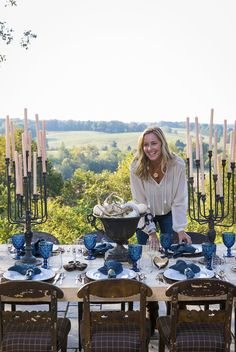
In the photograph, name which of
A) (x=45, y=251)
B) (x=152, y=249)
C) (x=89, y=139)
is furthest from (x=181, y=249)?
(x=89, y=139)

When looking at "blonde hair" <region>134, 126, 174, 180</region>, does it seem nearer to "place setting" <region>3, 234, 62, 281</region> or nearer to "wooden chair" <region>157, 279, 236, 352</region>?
"place setting" <region>3, 234, 62, 281</region>

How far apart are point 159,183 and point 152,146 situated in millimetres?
320

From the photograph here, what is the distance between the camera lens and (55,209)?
584 centimetres

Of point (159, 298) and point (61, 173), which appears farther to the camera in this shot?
point (61, 173)

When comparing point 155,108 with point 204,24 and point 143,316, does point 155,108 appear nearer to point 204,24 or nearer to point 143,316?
point 204,24

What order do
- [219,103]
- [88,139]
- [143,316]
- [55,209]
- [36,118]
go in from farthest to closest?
1. [88,139]
2. [219,103]
3. [55,209]
4. [36,118]
5. [143,316]

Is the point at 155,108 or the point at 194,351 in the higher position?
the point at 155,108

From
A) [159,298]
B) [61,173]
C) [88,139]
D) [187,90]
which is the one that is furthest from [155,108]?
[159,298]

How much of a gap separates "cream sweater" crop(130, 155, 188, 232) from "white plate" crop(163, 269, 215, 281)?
0.83 metres

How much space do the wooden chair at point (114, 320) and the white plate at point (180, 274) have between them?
30 cm

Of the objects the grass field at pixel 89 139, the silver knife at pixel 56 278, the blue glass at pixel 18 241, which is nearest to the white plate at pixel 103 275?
the silver knife at pixel 56 278

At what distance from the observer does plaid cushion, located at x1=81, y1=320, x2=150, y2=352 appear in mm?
2709

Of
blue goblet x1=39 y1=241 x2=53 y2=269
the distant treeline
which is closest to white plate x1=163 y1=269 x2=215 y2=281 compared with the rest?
blue goblet x1=39 y1=241 x2=53 y2=269

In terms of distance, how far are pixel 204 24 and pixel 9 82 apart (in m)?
2.75
